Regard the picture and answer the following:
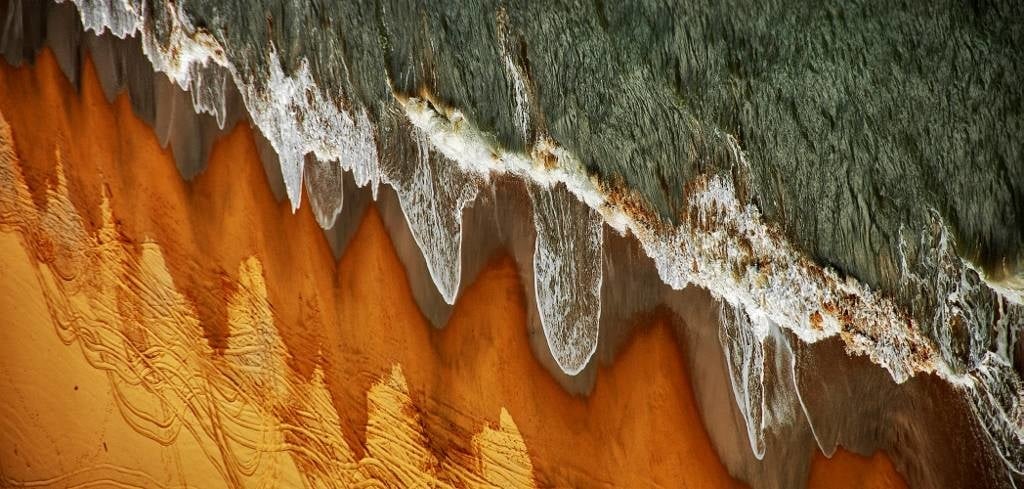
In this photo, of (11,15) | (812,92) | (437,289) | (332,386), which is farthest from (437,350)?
(11,15)

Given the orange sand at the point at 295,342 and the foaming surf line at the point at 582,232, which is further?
the orange sand at the point at 295,342

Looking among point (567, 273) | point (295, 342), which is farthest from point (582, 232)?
point (295, 342)

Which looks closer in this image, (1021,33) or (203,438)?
(1021,33)

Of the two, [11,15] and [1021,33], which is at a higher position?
[11,15]

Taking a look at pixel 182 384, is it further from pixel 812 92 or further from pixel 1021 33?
pixel 1021 33

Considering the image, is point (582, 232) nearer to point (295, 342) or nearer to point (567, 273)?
point (567, 273)

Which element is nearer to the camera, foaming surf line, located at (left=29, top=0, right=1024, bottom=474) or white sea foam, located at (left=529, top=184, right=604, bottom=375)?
foaming surf line, located at (left=29, top=0, right=1024, bottom=474)

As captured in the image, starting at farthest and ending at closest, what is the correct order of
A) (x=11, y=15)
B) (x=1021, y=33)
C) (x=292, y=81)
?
(x=11, y=15)
(x=292, y=81)
(x=1021, y=33)
